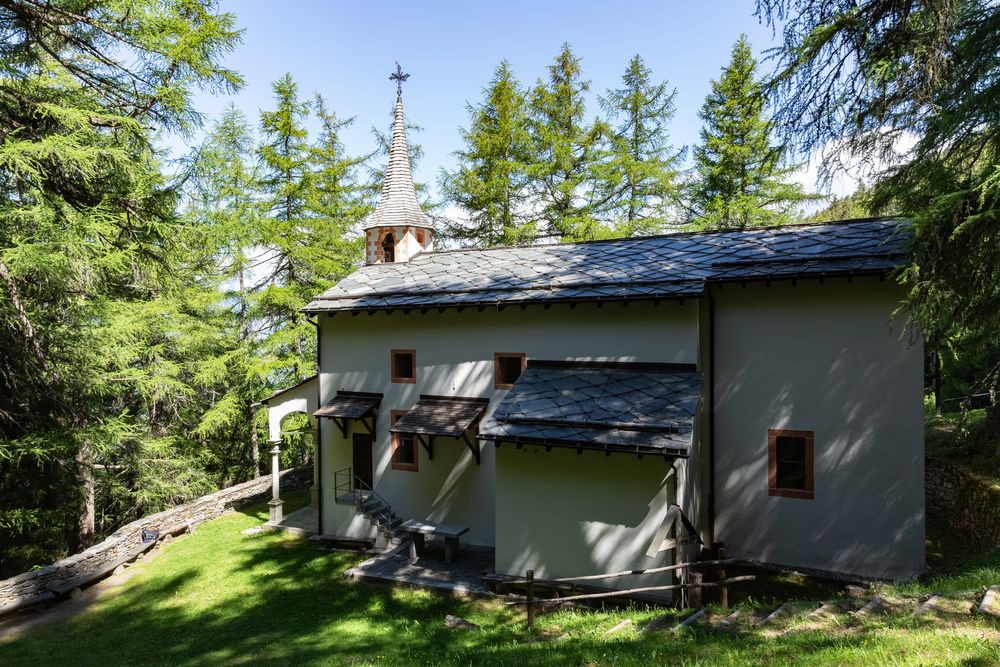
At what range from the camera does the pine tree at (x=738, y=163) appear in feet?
62.0

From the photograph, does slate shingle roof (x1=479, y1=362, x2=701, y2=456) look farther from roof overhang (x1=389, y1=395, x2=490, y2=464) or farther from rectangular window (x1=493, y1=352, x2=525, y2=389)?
roof overhang (x1=389, y1=395, x2=490, y2=464)

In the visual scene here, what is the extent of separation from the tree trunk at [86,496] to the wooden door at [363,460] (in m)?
7.14

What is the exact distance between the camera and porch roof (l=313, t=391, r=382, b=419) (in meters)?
13.0

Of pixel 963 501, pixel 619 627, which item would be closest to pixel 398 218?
pixel 619 627

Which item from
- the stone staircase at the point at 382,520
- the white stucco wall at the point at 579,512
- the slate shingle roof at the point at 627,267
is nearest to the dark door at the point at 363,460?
the stone staircase at the point at 382,520

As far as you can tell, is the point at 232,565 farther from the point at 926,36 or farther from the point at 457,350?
the point at 926,36

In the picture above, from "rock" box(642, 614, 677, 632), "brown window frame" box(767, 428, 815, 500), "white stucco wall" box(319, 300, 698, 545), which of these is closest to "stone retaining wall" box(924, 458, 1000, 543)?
"brown window frame" box(767, 428, 815, 500)

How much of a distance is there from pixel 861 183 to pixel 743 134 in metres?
11.2

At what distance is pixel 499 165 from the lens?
20.6 m

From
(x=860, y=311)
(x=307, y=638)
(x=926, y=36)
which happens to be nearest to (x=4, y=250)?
(x=307, y=638)

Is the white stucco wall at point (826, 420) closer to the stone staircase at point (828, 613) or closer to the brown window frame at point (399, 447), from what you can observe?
the stone staircase at point (828, 613)

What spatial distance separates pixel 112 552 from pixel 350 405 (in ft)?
21.5

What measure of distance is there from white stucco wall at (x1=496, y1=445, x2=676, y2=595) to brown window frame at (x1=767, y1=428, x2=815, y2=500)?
298 centimetres

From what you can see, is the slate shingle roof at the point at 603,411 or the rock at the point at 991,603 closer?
the rock at the point at 991,603
